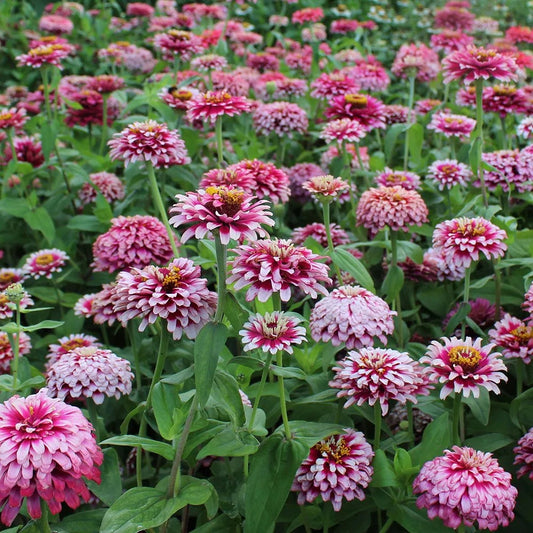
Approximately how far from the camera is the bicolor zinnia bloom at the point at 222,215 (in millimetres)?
1253

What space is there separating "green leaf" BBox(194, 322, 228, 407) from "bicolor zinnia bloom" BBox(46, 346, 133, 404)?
1.43 ft

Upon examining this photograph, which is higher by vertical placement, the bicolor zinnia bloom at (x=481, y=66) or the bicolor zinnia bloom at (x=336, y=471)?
the bicolor zinnia bloom at (x=481, y=66)

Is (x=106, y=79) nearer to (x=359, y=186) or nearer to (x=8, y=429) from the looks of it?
(x=359, y=186)

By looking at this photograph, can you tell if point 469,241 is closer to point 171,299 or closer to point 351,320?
point 351,320

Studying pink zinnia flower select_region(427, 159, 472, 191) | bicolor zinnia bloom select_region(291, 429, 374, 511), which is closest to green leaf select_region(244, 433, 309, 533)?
bicolor zinnia bloom select_region(291, 429, 374, 511)

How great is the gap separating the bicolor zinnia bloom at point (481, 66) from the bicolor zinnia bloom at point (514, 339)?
0.79 m

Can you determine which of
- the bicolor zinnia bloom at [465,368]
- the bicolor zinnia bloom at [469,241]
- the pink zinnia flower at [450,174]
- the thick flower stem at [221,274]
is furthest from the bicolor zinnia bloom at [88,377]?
the pink zinnia flower at [450,174]

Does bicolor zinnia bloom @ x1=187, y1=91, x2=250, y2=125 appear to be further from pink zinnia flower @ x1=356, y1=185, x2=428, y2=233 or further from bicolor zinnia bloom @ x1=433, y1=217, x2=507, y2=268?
bicolor zinnia bloom @ x1=433, y1=217, x2=507, y2=268

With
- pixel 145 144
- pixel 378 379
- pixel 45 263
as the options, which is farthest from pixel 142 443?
pixel 45 263

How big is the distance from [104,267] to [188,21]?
9.32ft

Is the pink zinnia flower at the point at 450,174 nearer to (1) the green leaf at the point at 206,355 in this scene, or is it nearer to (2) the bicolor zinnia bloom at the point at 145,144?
(2) the bicolor zinnia bloom at the point at 145,144

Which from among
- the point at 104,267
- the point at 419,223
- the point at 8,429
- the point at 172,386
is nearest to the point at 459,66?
the point at 419,223

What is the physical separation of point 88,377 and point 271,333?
496 millimetres

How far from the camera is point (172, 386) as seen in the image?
4.98 feet
